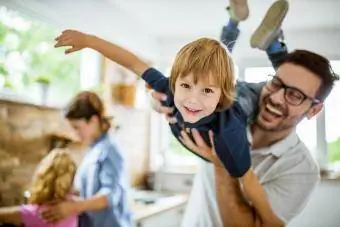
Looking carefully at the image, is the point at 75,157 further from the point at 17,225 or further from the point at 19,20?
the point at 19,20

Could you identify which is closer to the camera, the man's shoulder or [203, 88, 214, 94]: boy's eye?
[203, 88, 214, 94]: boy's eye

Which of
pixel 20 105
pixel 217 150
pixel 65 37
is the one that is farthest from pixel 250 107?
pixel 20 105

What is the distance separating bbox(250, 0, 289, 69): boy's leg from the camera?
726 mm

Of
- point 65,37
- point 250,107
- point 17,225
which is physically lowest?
point 17,225

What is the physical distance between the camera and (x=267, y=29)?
75 cm

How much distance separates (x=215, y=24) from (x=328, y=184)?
35 cm

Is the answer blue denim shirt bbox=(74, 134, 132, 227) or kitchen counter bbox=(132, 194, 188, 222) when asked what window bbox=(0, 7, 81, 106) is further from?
kitchen counter bbox=(132, 194, 188, 222)

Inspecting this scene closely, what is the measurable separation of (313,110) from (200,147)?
0.21 metres

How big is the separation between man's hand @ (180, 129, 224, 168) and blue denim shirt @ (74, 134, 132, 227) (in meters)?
0.20

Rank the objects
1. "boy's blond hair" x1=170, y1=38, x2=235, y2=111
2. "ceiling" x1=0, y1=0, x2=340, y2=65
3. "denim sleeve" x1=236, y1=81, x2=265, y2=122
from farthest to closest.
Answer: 1. "ceiling" x1=0, y1=0, x2=340, y2=65
2. "denim sleeve" x1=236, y1=81, x2=265, y2=122
3. "boy's blond hair" x1=170, y1=38, x2=235, y2=111

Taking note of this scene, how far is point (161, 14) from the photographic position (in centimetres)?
88

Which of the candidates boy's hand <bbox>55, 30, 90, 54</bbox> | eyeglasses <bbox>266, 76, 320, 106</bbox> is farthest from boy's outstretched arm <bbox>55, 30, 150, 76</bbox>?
eyeglasses <bbox>266, 76, 320, 106</bbox>

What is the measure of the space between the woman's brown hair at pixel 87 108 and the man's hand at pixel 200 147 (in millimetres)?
225

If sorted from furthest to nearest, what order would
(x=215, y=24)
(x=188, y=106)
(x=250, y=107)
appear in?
(x=215, y=24) < (x=250, y=107) < (x=188, y=106)
